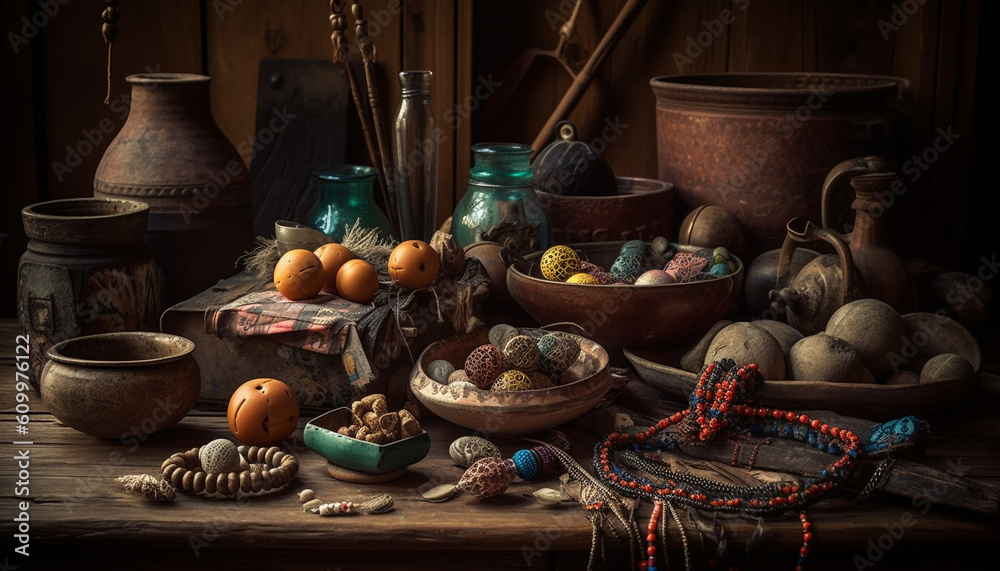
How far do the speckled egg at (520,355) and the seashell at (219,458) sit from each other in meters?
0.41

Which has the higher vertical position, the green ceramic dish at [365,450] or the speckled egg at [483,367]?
the speckled egg at [483,367]

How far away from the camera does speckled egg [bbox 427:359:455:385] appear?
145 cm

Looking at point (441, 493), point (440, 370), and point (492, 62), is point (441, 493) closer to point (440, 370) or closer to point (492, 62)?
point (440, 370)

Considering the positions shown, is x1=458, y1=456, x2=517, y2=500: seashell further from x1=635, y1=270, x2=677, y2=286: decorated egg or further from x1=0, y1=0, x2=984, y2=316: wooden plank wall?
x1=0, y1=0, x2=984, y2=316: wooden plank wall

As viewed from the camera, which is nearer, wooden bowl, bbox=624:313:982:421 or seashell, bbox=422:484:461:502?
seashell, bbox=422:484:461:502

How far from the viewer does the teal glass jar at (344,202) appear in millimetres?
1868

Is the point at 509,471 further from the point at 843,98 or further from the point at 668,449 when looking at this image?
the point at 843,98

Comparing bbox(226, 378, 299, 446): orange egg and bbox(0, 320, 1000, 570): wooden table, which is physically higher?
bbox(226, 378, 299, 446): orange egg

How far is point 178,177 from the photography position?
5.58ft

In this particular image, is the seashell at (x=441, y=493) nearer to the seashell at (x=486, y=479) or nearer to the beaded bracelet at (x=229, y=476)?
the seashell at (x=486, y=479)

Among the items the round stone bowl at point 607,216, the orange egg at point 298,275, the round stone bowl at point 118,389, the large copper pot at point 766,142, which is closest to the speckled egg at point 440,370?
the orange egg at point 298,275

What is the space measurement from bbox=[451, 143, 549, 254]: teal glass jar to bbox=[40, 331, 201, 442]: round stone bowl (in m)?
0.69

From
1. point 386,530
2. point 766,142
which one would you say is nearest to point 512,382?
point 386,530

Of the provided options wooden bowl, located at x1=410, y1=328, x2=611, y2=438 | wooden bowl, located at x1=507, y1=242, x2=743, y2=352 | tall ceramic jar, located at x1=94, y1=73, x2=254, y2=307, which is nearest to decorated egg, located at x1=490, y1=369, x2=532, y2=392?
wooden bowl, located at x1=410, y1=328, x2=611, y2=438
